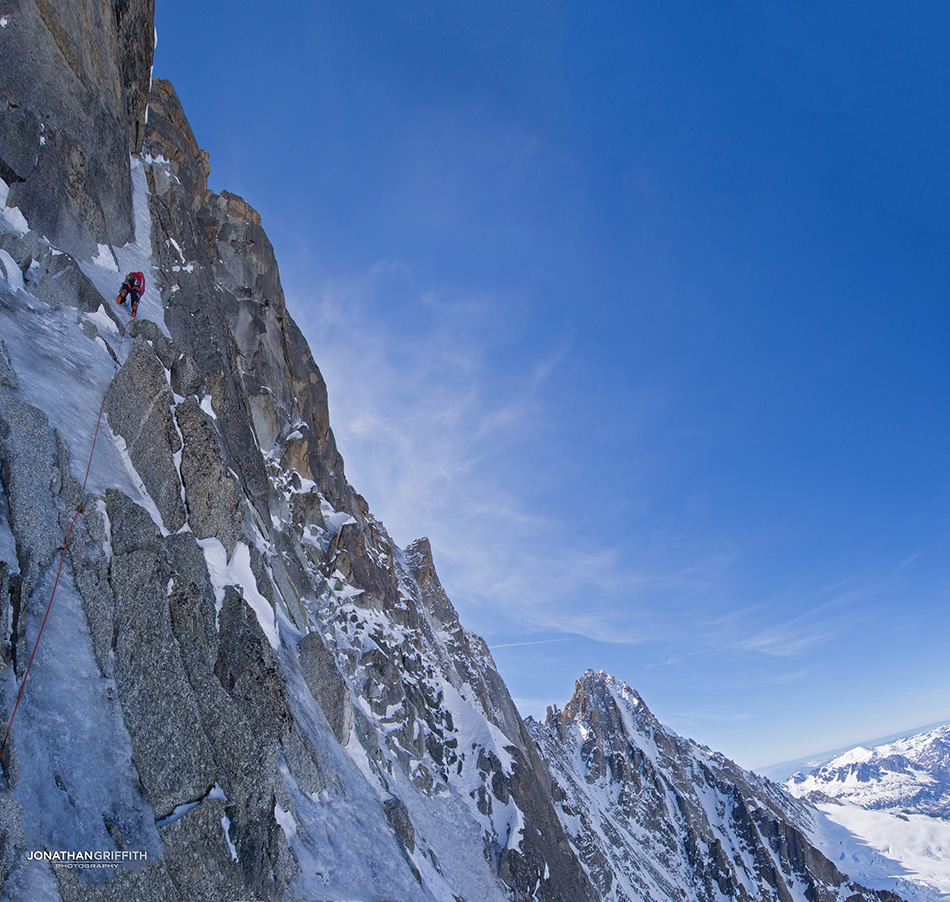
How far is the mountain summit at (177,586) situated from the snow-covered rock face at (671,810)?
252 ft

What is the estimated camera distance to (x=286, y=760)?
51.3ft

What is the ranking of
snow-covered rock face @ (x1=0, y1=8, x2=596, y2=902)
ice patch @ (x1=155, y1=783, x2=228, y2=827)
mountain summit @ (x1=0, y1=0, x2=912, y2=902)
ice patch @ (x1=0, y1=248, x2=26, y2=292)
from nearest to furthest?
snow-covered rock face @ (x1=0, y1=8, x2=596, y2=902) → mountain summit @ (x1=0, y1=0, x2=912, y2=902) → ice patch @ (x1=155, y1=783, x2=228, y2=827) → ice patch @ (x1=0, y1=248, x2=26, y2=292)

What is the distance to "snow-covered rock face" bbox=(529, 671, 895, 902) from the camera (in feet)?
388

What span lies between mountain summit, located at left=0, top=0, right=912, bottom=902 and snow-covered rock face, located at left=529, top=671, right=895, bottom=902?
3023 inches

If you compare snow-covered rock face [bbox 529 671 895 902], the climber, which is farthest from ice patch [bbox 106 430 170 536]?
snow-covered rock face [bbox 529 671 895 902]

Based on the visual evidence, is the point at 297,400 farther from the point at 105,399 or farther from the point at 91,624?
the point at 91,624

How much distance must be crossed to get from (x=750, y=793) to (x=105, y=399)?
220 metres

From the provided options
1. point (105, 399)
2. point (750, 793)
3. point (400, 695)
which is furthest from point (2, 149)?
point (750, 793)

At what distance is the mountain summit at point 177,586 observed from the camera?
988 centimetres

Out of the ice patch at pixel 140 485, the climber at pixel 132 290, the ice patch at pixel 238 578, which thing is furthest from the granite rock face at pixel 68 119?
the ice patch at pixel 238 578

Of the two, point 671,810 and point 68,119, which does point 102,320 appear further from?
point 671,810

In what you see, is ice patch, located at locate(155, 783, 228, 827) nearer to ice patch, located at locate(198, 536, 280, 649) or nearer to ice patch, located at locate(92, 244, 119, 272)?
ice patch, located at locate(198, 536, 280, 649)

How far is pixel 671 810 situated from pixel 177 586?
556ft

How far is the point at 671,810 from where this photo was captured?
142 metres
